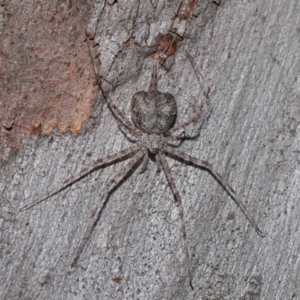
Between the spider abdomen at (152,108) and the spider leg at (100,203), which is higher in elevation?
the spider abdomen at (152,108)

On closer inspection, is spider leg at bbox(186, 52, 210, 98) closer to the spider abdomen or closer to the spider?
the spider

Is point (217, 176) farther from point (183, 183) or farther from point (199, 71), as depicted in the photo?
point (199, 71)

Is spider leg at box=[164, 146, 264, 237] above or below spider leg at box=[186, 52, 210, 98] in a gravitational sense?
below

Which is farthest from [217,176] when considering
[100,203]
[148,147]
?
[100,203]

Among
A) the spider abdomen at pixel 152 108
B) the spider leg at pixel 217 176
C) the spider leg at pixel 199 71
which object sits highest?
the spider leg at pixel 199 71

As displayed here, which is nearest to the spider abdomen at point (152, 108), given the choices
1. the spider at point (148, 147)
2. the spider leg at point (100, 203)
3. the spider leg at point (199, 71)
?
the spider at point (148, 147)

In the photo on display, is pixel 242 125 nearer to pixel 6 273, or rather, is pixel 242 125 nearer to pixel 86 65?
pixel 86 65

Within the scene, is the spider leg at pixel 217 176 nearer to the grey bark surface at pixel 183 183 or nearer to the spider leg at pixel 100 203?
the grey bark surface at pixel 183 183

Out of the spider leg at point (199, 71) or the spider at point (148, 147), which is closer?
the spider at point (148, 147)

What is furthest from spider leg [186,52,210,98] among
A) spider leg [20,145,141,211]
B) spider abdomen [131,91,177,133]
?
spider leg [20,145,141,211]
